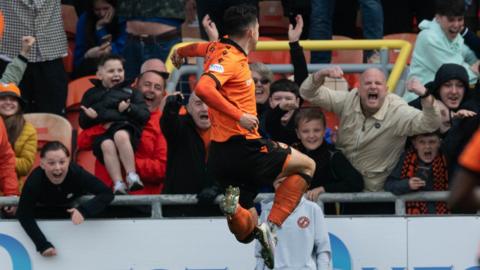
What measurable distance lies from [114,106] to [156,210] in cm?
105

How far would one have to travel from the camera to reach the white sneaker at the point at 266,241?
32.1 ft

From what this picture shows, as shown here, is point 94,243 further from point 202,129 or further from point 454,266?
point 454,266

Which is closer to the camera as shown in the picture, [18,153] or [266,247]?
[266,247]

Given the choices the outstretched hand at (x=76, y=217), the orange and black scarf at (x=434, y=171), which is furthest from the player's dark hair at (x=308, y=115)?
the outstretched hand at (x=76, y=217)

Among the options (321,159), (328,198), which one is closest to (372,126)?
(321,159)

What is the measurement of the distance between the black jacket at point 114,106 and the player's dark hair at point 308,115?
4.31 feet

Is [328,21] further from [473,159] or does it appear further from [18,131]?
[473,159]

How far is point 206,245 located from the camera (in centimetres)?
1103

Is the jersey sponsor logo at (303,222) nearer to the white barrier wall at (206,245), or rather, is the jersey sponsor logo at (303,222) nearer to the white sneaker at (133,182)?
the white barrier wall at (206,245)

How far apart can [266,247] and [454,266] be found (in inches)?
73.0

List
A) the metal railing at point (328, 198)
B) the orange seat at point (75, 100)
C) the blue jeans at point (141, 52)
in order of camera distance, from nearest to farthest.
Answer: the metal railing at point (328, 198) < the blue jeans at point (141, 52) < the orange seat at point (75, 100)

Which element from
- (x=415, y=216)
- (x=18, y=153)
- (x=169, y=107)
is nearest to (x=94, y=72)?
(x=18, y=153)

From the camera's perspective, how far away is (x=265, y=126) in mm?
11297

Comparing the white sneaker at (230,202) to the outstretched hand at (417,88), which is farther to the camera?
the outstretched hand at (417,88)
